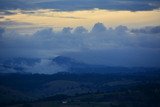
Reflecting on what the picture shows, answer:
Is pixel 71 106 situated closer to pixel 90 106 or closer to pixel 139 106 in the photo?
pixel 90 106

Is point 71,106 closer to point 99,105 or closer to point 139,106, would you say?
point 99,105

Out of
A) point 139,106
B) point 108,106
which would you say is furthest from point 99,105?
point 139,106

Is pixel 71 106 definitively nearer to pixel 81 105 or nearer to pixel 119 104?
→ pixel 81 105

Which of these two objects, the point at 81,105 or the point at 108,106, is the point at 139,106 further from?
the point at 81,105

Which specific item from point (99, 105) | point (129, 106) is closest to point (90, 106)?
point (99, 105)

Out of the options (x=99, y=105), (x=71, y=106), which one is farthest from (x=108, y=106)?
(x=71, y=106)
